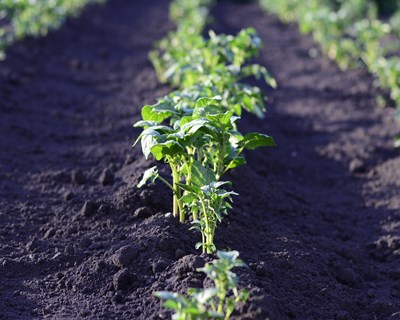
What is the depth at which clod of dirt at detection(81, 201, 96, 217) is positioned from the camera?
→ 4741mm

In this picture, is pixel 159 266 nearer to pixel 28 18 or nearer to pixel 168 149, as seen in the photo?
pixel 168 149

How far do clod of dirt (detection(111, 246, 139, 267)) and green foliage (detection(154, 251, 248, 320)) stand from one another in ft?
2.78

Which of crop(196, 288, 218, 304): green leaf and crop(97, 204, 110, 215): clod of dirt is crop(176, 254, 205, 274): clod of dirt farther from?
crop(97, 204, 110, 215): clod of dirt

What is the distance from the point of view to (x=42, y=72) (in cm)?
968

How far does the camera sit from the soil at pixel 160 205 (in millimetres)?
3807

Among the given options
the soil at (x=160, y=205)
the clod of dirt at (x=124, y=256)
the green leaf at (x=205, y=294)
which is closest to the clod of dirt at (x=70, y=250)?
the soil at (x=160, y=205)

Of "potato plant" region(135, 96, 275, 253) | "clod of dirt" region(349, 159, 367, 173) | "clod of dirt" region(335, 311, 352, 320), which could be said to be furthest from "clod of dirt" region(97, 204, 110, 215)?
"clod of dirt" region(349, 159, 367, 173)

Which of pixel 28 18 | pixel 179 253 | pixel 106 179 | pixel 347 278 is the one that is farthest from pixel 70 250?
pixel 28 18

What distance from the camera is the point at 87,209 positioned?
474 centimetres

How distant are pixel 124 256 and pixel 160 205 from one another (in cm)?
76

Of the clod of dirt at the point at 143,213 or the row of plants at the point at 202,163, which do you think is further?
the clod of dirt at the point at 143,213

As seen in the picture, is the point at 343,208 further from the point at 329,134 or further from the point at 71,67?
the point at 71,67

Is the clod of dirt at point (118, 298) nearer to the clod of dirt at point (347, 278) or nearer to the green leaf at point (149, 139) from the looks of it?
the green leaf at point (149, 139)

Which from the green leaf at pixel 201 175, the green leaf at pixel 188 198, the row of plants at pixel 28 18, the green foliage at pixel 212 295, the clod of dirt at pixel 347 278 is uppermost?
the row of plants at pixel 28 18
